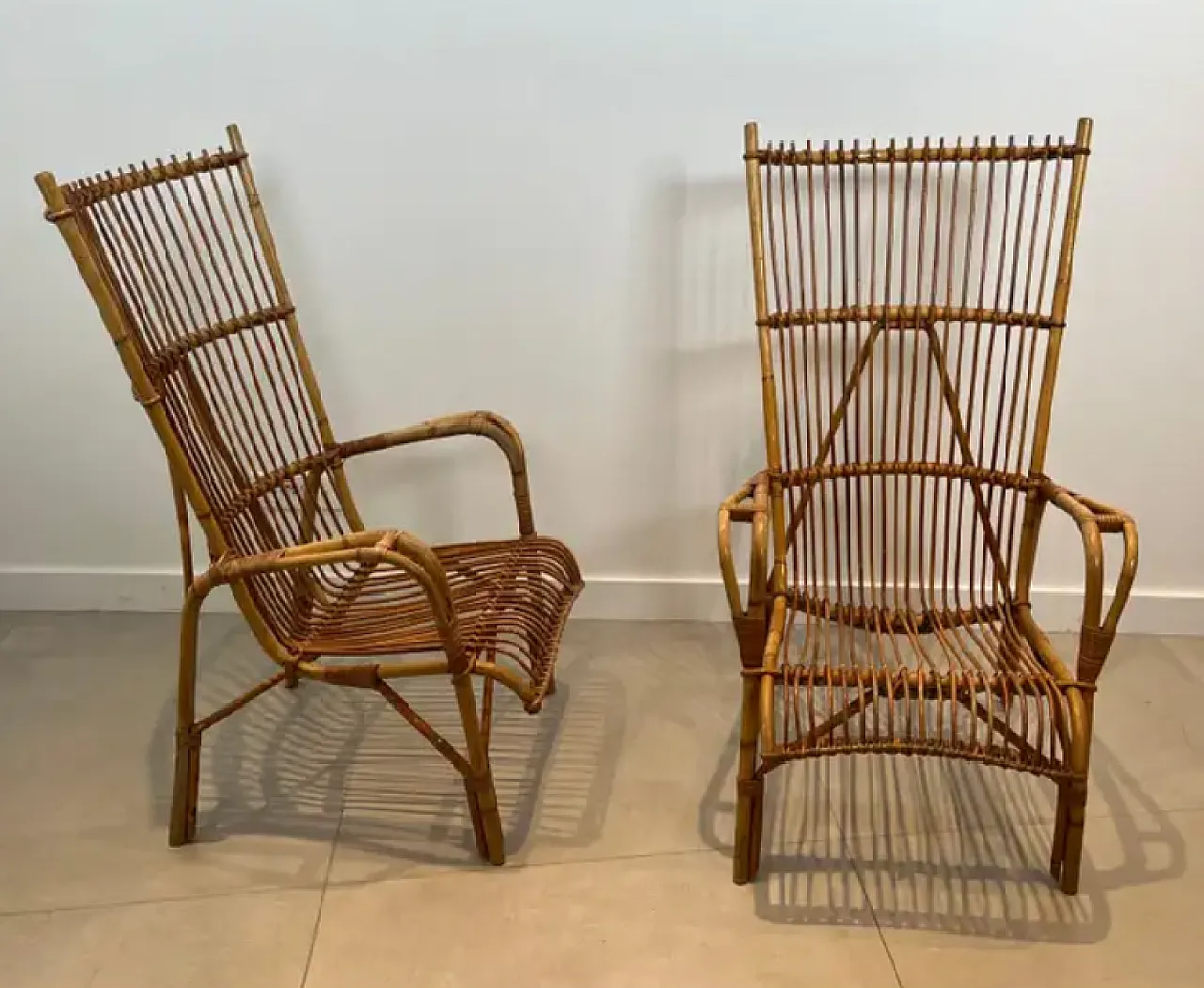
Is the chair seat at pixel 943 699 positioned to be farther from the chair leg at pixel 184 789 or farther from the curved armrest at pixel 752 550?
the chair leg at pixel 184 789

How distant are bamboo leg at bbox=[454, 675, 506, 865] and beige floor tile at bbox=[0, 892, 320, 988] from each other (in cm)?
29

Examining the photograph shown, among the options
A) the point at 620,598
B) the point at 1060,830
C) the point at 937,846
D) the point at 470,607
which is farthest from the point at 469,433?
the point at 1060,830

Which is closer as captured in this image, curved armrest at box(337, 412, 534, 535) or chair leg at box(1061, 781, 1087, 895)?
chair leg at box(1061, 781, 1087, 895)

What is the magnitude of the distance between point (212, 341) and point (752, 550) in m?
1.03

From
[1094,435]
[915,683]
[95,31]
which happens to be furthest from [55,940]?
[1094,435]

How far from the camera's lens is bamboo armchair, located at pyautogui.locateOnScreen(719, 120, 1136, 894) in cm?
162

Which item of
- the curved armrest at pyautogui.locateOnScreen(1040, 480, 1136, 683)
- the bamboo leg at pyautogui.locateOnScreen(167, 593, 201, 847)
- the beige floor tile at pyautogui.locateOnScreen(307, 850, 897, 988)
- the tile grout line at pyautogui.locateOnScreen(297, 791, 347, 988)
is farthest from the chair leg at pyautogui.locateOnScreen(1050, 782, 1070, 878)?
the bamboo leg at pyautogui.locateOnScreen(167, 593, 201, 847)

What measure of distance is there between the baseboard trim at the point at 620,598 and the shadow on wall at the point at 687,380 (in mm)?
38

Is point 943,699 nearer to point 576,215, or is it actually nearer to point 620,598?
point 620,598

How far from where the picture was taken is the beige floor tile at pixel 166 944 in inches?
63.9

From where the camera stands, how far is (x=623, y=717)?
86.0 inches

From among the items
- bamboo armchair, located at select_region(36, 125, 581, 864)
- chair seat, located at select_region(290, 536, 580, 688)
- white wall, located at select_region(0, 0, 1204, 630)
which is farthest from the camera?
white wall, located at select_region(0, 0, 1204, 630)

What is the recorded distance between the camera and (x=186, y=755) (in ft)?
6.06

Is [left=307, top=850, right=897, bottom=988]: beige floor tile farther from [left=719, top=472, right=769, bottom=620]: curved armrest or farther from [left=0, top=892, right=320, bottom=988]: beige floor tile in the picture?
[left=719, top=472, right=769, bottom=620]: curved armrest
